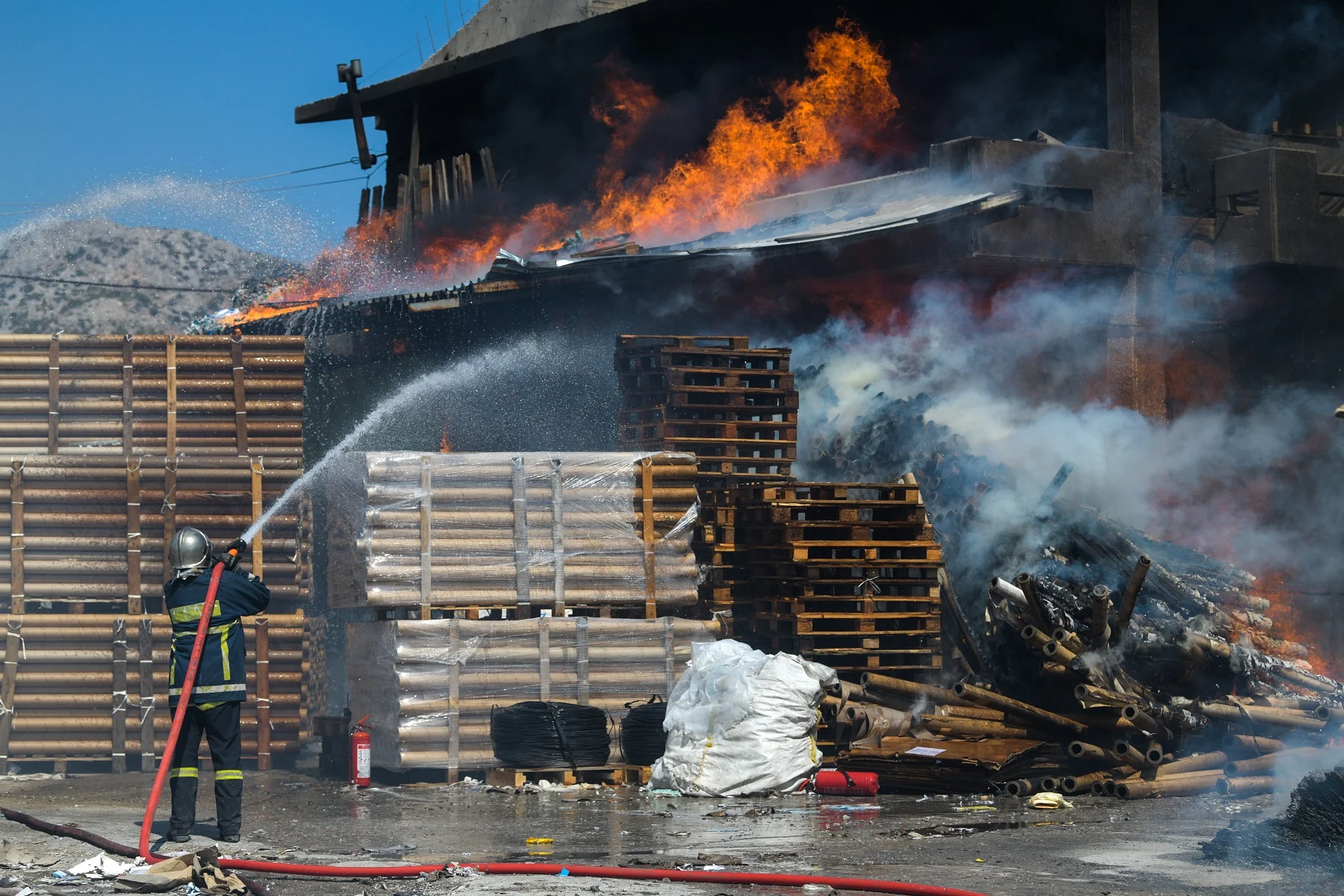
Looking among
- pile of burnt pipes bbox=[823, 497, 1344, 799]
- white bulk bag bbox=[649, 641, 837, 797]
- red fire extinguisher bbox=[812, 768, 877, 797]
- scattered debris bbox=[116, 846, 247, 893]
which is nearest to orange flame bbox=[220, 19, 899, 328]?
pile of burnt pipes bbox=[823, 497, 1344, 799]

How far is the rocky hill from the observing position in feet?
208

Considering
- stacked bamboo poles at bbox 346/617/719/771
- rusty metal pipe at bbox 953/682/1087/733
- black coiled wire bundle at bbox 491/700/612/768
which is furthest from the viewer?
stacked bamboo poles at bbox 346/617/719/771

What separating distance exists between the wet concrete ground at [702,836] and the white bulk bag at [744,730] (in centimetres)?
21

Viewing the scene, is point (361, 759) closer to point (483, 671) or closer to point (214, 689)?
point (483, 671)

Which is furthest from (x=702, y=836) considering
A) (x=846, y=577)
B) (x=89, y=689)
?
(x=89, y=689)

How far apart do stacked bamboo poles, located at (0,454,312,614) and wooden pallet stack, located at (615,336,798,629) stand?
363cm

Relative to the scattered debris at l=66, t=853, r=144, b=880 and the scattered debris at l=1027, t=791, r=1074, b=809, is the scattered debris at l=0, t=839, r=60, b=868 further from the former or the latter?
the scattered debris at l=1027, t=791, r=1074, b=809

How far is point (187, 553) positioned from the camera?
10.7m

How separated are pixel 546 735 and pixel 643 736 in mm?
802

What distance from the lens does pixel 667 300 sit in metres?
21.4

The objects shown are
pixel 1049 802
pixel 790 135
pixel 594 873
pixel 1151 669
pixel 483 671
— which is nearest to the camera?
pixel 594 873

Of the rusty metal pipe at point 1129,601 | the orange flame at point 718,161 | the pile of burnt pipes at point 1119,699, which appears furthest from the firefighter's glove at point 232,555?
the orange flame at point 718,161

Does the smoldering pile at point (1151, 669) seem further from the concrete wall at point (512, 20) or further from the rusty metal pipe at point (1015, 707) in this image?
the concrete wall at point (512, 20)

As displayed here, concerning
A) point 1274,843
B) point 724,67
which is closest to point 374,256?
point 724,67
